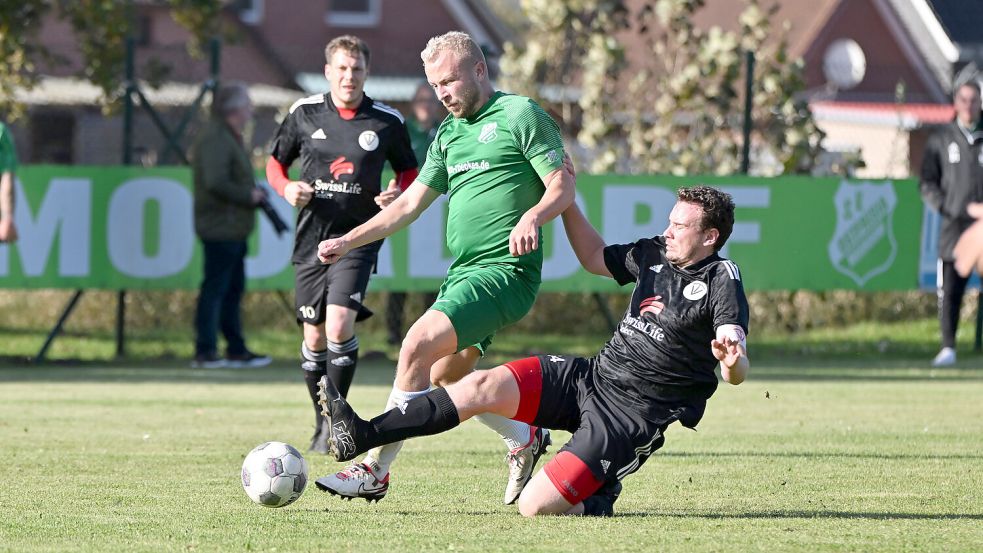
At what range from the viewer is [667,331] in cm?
667

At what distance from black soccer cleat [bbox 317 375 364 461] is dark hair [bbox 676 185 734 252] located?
5.44 ft

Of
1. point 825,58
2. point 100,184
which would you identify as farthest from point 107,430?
point 825,58

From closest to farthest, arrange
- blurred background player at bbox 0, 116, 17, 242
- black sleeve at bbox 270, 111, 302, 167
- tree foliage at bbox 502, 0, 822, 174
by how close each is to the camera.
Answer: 1. black sleeve at bbox 270, 111, 302, 167
2. blurred background player at bbox 0, 116, 17, 242
3. tree foliage at bbox 502, 0, 822, 174

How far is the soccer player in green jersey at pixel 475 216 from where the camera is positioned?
679 centimetres

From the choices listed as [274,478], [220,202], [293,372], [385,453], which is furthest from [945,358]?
[274,478]

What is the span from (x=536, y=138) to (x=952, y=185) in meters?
8.91

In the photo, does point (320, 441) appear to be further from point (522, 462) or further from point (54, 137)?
point (54, 137)

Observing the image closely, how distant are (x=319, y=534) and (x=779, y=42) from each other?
13103 mm

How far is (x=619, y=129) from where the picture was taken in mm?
18953

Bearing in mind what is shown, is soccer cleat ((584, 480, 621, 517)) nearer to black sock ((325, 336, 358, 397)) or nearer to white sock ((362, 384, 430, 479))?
white sock ((362, 384, 430, 479))

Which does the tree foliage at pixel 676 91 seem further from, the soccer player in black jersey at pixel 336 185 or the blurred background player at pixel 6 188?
the soccer player in black jersey at pixel 336 185

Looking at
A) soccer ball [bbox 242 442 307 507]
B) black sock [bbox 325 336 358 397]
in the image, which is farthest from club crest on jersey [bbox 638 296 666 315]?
black sock [bbox 325 336 358 397]

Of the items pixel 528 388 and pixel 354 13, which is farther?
pixel 354 13

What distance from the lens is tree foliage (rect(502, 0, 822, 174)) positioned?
1766 cm
